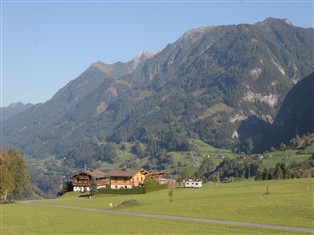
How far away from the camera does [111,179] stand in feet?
585

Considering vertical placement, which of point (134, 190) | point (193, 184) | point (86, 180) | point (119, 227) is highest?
point (86, 180)

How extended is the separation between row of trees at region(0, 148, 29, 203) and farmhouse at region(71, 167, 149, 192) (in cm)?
4098

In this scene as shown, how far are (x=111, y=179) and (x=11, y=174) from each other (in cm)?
5274

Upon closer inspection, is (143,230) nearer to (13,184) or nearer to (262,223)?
(262,223)

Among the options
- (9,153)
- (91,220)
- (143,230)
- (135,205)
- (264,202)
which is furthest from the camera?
(9,153)

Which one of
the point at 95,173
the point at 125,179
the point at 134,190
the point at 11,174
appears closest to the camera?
the point at 11,174

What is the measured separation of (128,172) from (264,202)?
112 metres

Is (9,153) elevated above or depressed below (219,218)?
above

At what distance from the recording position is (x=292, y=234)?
43656mm

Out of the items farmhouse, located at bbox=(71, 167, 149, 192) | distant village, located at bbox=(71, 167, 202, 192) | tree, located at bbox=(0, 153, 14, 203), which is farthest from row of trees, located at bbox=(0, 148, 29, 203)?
farmhouse, located at bbox=(71, 167, 149, 192)

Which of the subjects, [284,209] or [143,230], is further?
[284,209]

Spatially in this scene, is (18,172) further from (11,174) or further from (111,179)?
(111,179)

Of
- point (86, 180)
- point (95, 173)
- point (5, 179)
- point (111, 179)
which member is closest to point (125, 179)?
point (111, 179)

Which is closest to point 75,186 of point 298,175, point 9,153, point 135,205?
point 9,153
